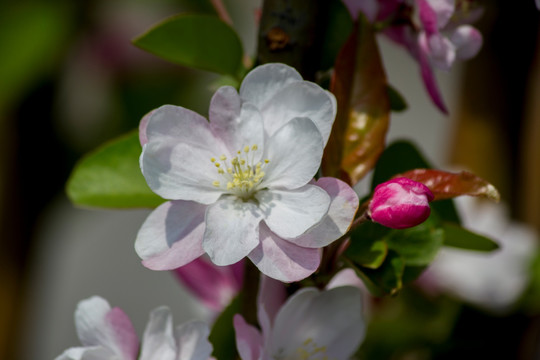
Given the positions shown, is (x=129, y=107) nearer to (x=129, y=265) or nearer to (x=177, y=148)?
(x=129, y=265)

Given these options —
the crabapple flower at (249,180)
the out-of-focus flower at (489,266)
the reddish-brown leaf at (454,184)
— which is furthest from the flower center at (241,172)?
the out-of-focus flower at (489,266)

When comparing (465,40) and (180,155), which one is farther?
(465,40)

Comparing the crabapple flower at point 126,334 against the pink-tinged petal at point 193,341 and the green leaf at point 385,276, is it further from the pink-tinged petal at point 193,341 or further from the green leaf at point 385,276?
the green leaf at point 385,276

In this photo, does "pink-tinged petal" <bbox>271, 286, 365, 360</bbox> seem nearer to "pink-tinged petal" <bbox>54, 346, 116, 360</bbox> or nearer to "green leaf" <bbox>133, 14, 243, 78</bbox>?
"pink-tinged petal" <bbox>54, 346, 116, 360</bbox>

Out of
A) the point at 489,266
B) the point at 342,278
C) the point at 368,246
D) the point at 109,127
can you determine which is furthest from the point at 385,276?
the point at 109,127

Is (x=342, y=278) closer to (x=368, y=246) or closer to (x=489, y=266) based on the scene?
(x=368, y=246)

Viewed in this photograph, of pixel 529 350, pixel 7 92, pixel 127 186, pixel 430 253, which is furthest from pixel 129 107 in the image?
pixel 430 253
